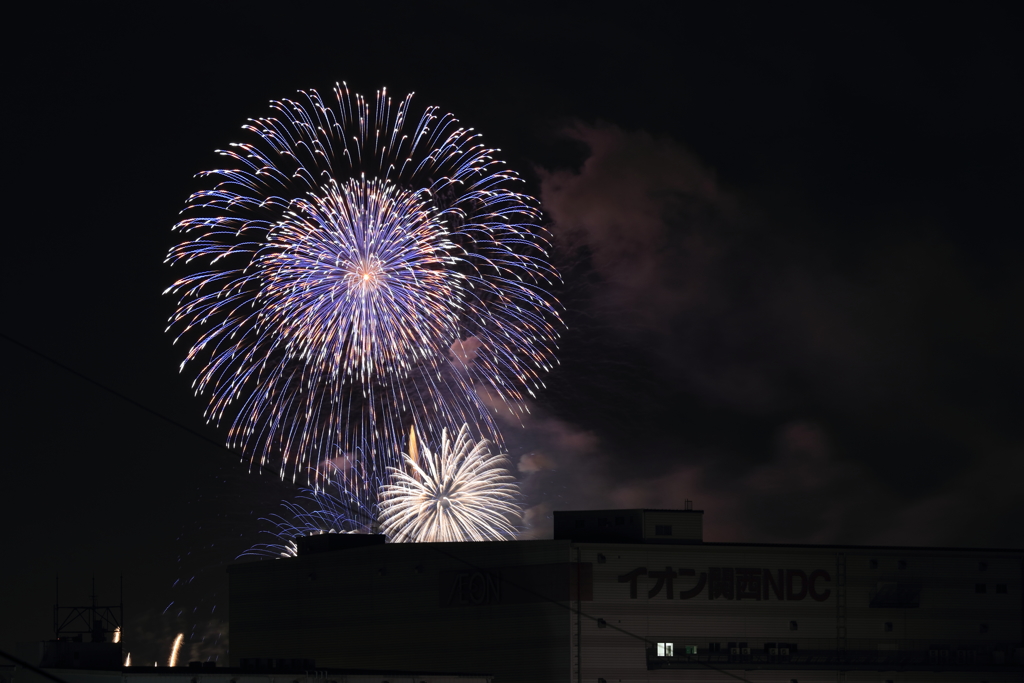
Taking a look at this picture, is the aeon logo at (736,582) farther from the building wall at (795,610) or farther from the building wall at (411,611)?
the building wall at (411,611)

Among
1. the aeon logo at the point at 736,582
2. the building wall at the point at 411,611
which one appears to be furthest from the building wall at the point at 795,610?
the building wall at the point at 411,611

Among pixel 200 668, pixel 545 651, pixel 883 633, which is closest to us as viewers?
pixel 200 668

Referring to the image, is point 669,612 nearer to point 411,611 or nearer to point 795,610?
point 795,610

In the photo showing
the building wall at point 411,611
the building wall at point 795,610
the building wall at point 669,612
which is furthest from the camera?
the building wall at point 795,610

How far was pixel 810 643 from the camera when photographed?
339ft

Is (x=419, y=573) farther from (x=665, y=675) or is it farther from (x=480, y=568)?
(x=665, y=675)

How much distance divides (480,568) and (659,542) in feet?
43.9

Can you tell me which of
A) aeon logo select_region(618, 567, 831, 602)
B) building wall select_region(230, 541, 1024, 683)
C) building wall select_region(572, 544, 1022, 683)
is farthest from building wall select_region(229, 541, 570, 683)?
aeon logo select_region(618, 567, 831, 602)

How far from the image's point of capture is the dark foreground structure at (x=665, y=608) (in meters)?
98.5

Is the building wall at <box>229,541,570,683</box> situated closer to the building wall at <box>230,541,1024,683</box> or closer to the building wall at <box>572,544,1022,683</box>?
the building wall at <box>230,541,1024,683</box>

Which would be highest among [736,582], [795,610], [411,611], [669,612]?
[736,582]

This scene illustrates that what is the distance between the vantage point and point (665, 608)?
100 m

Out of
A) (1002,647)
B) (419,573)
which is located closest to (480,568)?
(419,573)

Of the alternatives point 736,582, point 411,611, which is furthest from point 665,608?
point 411,611
